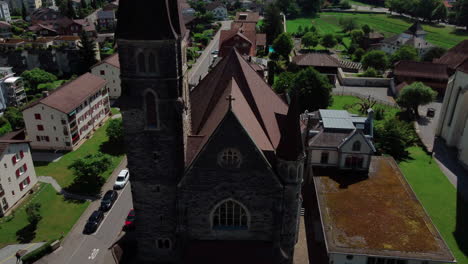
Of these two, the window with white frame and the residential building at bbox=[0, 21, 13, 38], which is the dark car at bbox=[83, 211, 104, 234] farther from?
the residential building at bbox=[0, 21, 13, 38]

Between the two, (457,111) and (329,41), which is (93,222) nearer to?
(457,111)

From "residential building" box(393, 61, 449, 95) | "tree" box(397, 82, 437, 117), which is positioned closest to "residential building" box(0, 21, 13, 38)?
"residential building" box(393, 61, 449, 95)

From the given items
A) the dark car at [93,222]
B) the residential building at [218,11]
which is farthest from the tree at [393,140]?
the residential building at [218,11]

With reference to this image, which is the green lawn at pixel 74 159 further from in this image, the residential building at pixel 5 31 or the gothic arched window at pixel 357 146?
the residential building at pixel 5 31

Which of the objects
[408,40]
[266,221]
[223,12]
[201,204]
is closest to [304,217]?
[266,221]

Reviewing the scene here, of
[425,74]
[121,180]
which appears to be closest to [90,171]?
[121,180]
